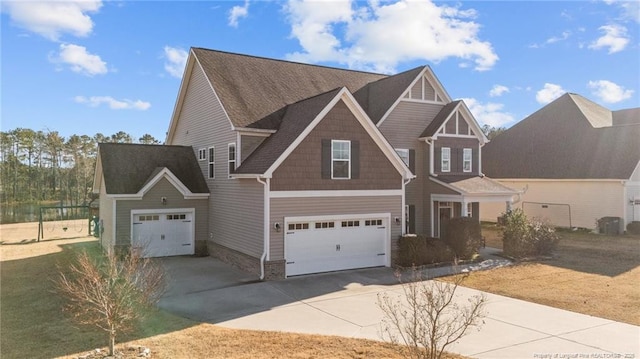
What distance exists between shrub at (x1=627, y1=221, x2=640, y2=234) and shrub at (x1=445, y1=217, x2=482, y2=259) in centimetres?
1419

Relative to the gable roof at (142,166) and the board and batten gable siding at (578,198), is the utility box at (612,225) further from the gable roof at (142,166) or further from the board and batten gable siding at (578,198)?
the gable roof at (142,166)

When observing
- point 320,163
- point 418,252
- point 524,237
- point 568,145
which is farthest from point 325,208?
point 568,145

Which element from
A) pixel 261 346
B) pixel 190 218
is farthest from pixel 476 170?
pixel 261 346

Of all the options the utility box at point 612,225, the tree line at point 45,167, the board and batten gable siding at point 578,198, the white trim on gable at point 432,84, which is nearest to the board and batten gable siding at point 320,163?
the white trim on gable at point 432,84

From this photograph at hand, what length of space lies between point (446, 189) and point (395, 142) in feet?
11.0

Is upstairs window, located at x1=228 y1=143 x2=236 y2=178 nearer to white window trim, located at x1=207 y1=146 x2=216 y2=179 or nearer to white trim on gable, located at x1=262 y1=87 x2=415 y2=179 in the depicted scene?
white window trim, located at x1=207 y1=146 x2=216 y2=179

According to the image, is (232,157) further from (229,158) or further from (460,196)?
(460,196)

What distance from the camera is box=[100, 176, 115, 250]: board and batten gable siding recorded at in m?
18.9

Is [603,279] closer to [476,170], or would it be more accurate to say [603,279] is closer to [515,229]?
[515,229]

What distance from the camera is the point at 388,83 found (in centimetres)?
2322

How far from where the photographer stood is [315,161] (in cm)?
1564

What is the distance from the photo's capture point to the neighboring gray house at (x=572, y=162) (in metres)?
27.1

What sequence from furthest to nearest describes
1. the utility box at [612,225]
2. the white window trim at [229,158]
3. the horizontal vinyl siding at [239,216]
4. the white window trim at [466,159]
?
the utility box at [612,225] < the white window trim at [466,159] < the white window trim at [229,158] < the horizontal vinyl siding at [239,216]

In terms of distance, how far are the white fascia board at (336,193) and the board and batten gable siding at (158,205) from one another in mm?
6888
